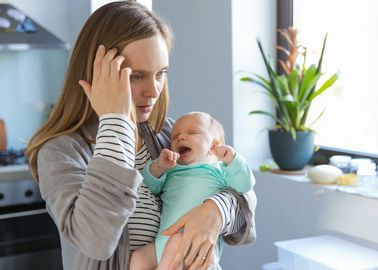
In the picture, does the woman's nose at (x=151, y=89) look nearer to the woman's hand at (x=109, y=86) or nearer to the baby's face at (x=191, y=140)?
the woman's hand at (x=109, y=86)

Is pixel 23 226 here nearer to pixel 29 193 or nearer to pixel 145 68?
pixel 29 193

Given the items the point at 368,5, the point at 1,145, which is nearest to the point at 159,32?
the point at 368,5

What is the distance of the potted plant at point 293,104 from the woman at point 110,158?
1.23m

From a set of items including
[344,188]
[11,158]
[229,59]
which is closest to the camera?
[344,188]

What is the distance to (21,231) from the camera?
305 cm

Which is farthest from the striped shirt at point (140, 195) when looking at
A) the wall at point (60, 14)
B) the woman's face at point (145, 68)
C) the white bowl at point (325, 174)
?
the wall at point (60, 14)

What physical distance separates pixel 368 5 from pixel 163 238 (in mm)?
1638

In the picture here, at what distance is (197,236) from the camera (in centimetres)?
122

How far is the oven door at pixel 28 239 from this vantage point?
302cm

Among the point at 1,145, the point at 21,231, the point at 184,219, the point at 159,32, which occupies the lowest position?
the point at 21,231

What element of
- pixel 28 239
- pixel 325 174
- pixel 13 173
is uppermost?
pixel 325 174

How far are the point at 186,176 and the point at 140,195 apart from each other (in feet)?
0.48

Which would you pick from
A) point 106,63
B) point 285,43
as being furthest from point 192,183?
point 285,43

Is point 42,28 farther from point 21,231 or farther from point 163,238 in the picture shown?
point 163,238
